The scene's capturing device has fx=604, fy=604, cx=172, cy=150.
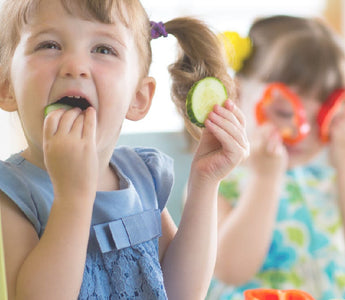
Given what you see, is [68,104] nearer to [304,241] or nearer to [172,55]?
[172,55]

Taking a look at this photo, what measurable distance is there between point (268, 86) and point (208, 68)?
2.46ft

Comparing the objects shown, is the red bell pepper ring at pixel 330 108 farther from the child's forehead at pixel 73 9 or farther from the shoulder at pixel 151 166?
the child's forehead at pixel 73 9

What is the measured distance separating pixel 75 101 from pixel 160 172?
Answer: 221 mm

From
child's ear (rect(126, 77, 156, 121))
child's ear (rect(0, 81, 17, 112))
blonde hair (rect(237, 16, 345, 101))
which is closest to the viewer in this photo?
child's ear (rect(0, 81, 17, 112))

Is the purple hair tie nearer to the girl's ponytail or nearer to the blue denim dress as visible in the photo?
the girl's ponytail

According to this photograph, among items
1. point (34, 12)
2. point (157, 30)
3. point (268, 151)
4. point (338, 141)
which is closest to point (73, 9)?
point (34, 12)

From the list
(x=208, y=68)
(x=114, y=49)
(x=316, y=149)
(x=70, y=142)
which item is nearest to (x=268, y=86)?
(x=316, y=149)

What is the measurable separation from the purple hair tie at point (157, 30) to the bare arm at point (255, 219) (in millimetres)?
768

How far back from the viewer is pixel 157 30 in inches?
30.9

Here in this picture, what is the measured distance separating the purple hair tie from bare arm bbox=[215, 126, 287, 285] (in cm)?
77

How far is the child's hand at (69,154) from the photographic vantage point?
0.60 m

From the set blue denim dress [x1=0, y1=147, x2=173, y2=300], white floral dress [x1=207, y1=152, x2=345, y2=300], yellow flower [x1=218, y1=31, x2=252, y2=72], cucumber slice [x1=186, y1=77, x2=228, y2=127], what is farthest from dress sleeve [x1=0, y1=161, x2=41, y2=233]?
yellow flower [x1=218, y1=31, x2=252, y2=72]

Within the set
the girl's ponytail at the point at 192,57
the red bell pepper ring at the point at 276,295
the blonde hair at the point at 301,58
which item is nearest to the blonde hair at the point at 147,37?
the girl's ponytail at the point at 192,57

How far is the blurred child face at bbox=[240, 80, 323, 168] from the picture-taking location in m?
1.54
